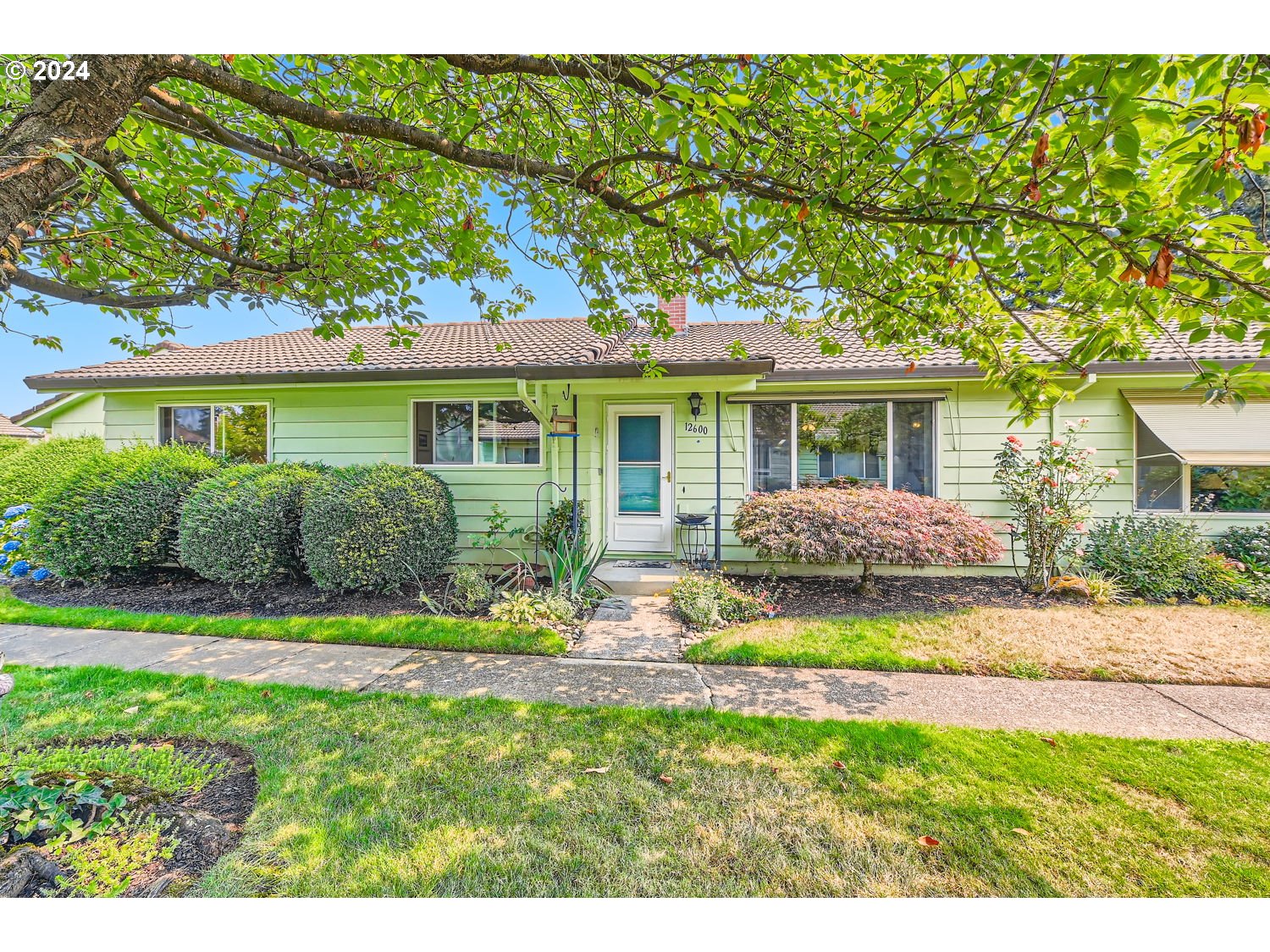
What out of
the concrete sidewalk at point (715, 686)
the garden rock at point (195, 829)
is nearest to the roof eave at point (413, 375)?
the concrete sidewalk at point (715, 686)

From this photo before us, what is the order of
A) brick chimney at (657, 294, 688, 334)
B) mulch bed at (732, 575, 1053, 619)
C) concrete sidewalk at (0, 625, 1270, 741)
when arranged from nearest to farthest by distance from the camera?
1. concrete sidewalk at (0, 625, 1270, 741)
2. mulch bed at (732, 575, 1053, 619)
3. brick chimney at (657, 294, 688, 334)

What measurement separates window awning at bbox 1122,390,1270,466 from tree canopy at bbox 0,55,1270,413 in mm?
4787

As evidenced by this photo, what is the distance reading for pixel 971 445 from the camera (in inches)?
274

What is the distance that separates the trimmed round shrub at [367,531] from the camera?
5305 millimetres

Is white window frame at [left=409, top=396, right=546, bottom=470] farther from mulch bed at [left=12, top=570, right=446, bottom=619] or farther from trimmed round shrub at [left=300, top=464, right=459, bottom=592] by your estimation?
mulch bed at [left=12, top=570, right=446, bottom=619]

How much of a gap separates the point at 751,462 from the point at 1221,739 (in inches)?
203

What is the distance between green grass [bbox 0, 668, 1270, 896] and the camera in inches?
73.0

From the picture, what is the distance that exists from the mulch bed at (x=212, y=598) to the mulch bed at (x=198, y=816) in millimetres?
2474

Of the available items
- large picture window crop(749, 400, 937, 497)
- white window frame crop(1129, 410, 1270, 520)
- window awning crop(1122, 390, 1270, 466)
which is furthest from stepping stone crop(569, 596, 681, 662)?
window awning crop(1122, 390, 1270, 466)

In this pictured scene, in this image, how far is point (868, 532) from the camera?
549 centimetres

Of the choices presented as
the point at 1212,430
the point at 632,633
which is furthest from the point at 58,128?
the point at 1212,430

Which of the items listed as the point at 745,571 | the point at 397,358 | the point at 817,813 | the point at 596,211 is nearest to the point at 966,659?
the point at 817,813

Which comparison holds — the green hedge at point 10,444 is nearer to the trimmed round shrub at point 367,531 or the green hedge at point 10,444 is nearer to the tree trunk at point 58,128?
the trimmed round shrub at point 367,531

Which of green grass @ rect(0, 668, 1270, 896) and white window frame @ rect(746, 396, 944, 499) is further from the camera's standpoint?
white window frame @ rect(746, 396, 944, 499)
